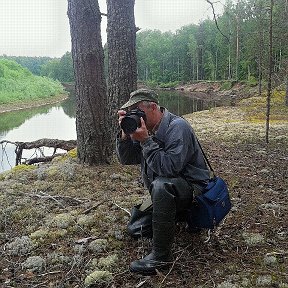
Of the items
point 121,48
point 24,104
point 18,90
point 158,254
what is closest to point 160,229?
point 158,254

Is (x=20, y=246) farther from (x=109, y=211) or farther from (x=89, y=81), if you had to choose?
(x=89, y=81)

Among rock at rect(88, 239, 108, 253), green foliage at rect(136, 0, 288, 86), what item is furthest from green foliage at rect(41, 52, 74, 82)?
rock at rect(88, 239, 108, 253)

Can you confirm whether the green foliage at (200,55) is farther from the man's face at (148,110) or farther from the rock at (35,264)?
the rock at (35,264)

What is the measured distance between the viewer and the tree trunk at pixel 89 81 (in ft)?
22.0

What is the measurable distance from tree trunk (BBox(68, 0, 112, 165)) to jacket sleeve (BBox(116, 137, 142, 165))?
2.80 metres

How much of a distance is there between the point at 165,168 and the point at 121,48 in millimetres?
4283

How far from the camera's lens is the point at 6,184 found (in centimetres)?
627

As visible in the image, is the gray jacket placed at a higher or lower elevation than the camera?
lower

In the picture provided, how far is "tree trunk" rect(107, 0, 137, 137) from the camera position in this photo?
23.6 ft

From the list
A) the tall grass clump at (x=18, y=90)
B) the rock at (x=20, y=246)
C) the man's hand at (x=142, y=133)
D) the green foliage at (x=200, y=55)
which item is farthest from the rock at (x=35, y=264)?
the green foliage at (x=200, y=55)

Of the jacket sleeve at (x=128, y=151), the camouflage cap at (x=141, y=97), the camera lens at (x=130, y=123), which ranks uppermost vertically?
the camouflage cap at (x=141, y=97)

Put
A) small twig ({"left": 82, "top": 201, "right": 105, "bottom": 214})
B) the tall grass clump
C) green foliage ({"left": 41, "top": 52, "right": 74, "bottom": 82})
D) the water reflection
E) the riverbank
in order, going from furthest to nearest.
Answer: green foliage ({"left": 41, "top": 52, "right": 74, "bottom": 82}), the tall grass clump, the riverbank, the water reflection, small twig ({"left": 82, "top": 201, "right": 105, "bottom": 214})

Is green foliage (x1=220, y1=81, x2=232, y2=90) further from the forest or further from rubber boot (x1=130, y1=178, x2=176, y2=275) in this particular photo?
rubber boot (x1=130, y1=178, x2=176, y2=275)

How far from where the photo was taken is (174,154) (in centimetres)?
354
